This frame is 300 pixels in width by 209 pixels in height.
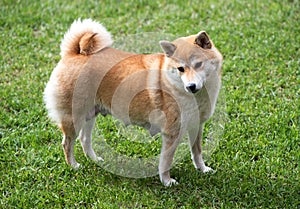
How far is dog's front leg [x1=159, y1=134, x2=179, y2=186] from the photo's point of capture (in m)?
4.18

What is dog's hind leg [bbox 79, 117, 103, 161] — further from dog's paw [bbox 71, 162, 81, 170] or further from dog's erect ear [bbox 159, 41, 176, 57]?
dog's erect ear [bbox 159, 41, 176, 57]

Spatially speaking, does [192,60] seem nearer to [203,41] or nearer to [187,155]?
[203,41]

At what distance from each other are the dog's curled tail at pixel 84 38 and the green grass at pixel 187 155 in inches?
39.6

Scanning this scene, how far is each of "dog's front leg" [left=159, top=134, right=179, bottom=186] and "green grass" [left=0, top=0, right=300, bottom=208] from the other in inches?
3.0

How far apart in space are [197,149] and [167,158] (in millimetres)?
333

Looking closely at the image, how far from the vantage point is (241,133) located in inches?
194

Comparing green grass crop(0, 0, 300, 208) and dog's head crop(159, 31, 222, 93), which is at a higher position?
dog's head crop(159, 31, 222, 93)

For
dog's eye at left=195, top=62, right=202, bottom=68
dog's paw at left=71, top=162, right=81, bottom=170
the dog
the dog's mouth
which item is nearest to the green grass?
dog's paw at left=71, top=162, right=81, bottom=170

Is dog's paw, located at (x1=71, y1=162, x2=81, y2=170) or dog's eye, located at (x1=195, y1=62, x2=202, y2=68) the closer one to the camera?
dog's eye, located at (x1=195, y1=62, x2=202, y2=68)

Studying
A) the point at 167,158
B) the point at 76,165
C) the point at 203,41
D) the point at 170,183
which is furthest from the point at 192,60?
the point at 76,165

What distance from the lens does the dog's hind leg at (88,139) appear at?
4.54m

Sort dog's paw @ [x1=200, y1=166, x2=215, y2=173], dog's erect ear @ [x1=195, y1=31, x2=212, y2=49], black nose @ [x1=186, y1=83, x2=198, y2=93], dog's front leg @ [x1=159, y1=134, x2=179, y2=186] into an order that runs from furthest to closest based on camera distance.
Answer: dog's paw @ [x1=200, y1=166, x2=215, y2=173]
dog's front leg @ [x1=159, y1=134, x2=179, y2=186]
dog's erect ear @ [x1=195, y1=31, x2=212, y2=49]
black nose @ [x1=186, y1=83, x2=198, y2=93]

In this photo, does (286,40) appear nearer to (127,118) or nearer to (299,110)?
(299,110)

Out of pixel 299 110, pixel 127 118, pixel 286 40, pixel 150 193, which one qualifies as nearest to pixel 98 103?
pixel 127 118
